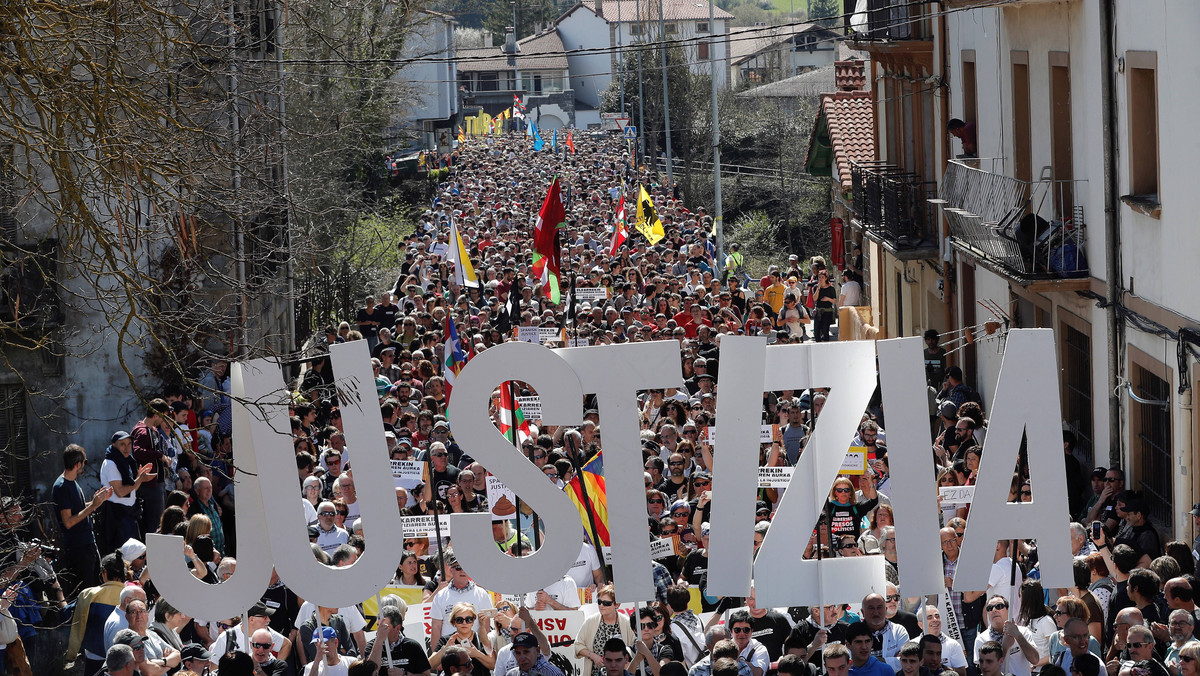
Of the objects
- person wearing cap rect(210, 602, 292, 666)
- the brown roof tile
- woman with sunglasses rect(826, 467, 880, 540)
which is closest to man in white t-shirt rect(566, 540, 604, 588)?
woman with sunglasses rect(826, 467, 880, 540)

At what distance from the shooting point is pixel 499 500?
10859 millimetres

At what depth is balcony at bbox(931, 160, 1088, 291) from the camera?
13945 millimetres

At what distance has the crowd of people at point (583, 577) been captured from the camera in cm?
823

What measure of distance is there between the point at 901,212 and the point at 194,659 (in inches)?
580

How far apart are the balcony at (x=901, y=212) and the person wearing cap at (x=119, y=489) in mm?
11890

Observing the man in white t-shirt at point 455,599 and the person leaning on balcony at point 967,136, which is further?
the person leaning on balcony at point 967,136

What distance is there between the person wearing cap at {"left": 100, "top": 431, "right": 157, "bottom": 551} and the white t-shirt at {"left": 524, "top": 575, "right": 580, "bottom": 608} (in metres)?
4.07

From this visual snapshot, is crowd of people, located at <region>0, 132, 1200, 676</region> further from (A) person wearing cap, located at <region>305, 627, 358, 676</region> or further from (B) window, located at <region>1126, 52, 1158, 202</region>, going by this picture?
(B) window, located at <region>1126, 52, 1158, 202</region>

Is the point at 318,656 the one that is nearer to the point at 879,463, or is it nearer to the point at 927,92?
the point at 879,463

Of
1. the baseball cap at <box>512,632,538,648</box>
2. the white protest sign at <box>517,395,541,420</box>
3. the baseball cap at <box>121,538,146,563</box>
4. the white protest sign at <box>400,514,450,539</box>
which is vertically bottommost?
the baseball cap at <box>512,632,538,648</box>

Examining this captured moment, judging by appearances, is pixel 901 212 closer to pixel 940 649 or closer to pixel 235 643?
pixel 940 649

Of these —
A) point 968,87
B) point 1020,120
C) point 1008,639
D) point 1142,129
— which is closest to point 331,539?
point 1008,639

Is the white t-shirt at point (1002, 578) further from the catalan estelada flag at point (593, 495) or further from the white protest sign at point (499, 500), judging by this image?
the white protest sign at point (499, 500)

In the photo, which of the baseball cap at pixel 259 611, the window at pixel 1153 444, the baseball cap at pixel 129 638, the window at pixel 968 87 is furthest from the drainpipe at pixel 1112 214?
the baseball cap at pixel 129 638
